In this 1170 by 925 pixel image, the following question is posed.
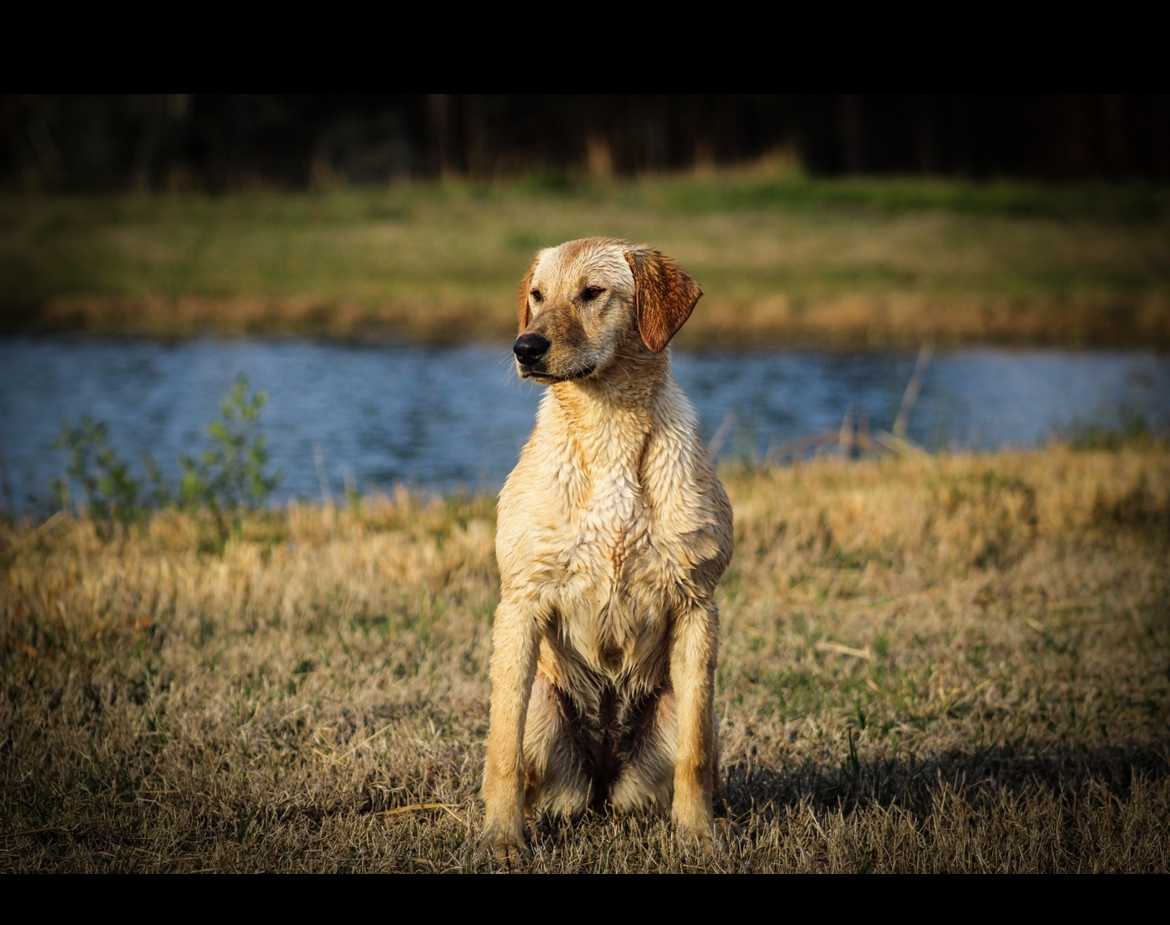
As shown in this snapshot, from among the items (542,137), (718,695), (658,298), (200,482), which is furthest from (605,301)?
(542,137)

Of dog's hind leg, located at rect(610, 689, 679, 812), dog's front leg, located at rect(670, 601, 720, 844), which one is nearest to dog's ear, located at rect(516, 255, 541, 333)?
dog's front leg, located at rect(670, 601, 720, 844)

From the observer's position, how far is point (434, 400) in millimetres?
13297

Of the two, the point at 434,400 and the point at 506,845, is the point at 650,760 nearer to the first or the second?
the point at 506,845

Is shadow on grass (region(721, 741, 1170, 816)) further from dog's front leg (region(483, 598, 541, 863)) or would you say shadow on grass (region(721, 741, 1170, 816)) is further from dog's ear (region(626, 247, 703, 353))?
dog's ear (region(626, 247, 703, 353))

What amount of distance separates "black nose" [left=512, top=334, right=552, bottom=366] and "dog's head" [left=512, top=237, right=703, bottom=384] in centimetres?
7

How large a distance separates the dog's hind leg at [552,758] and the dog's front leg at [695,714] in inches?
15.0

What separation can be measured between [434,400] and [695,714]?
970 cm

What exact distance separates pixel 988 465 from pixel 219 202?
18.2m

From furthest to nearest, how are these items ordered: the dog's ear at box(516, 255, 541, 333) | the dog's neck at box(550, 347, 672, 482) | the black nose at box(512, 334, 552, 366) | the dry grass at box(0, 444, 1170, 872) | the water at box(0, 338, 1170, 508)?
1. the water at box(0, 338, 1170, 508)
2. the dog's ear at box(516, 255, 541, 333)
3. the dry grass at box(0, 444, 1170, 872)
4. the dog's neck at box(550, 347, 672, 482)
5. the black nose at box(512, 334, 552, 366)

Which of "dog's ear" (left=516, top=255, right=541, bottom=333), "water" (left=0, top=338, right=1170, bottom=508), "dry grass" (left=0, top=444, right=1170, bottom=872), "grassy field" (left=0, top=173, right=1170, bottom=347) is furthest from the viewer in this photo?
"grassy field" (left=0, top=173, right=1170, bottom=347)

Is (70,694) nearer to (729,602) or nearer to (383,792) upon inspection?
(383,792)

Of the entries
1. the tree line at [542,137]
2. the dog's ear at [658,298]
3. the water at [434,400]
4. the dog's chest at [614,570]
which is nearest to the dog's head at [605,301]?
the dog's ear at [658,298]

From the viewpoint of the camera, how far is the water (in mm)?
11094

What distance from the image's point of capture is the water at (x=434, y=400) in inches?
437
